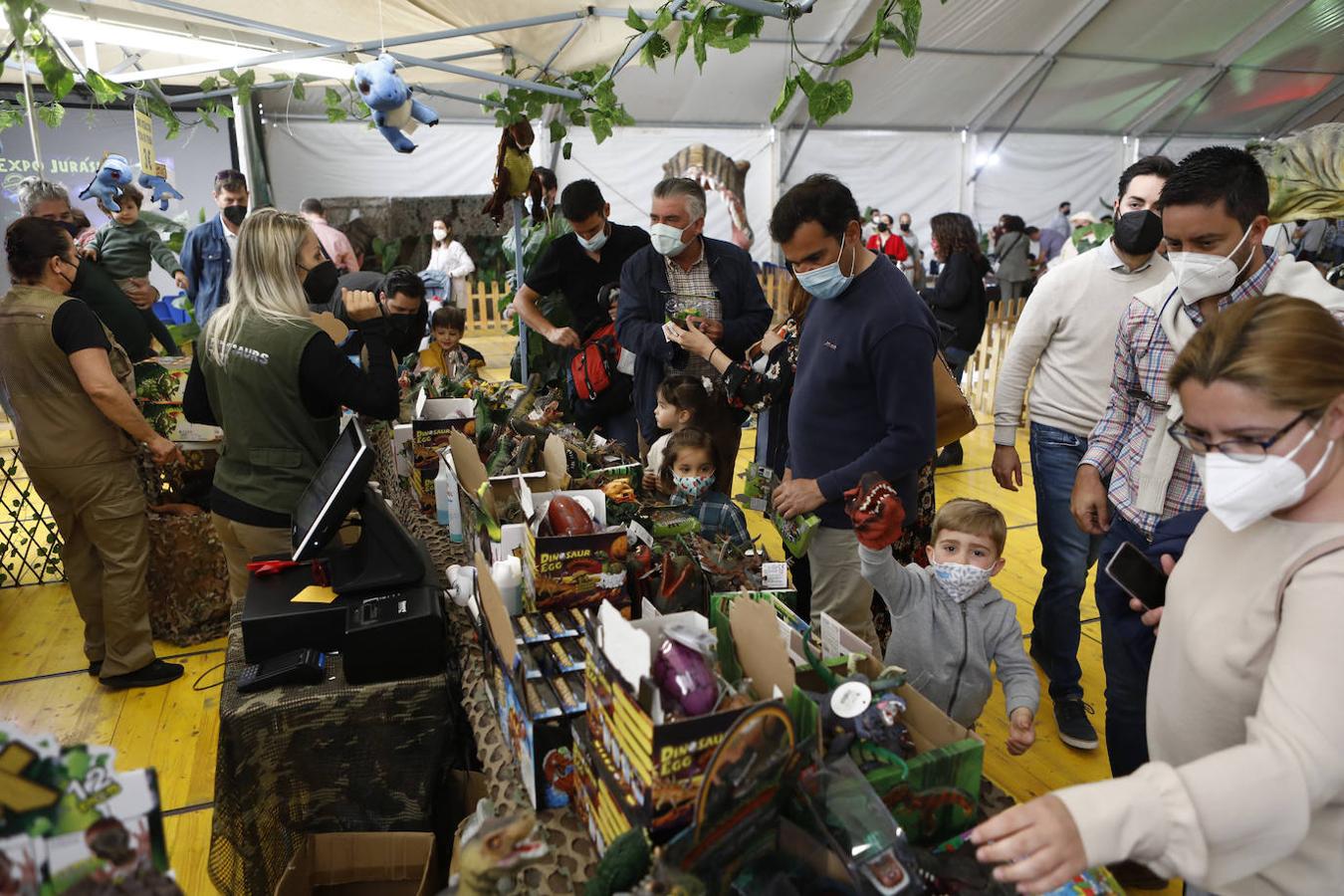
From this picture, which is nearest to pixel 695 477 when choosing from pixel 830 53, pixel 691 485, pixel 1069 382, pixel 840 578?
pixel 691 485

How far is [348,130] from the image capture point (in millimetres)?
10383

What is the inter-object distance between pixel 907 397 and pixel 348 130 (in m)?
10.3

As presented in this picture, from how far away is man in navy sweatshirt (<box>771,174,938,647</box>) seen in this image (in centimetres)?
208

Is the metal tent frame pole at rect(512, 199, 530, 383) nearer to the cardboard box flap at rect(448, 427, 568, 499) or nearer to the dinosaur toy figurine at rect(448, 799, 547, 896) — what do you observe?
the cardboard box flap at rect(448, 427, 568, 499)

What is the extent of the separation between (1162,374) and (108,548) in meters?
3.57

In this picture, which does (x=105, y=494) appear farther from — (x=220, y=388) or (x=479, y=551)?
(x=479, y=551)

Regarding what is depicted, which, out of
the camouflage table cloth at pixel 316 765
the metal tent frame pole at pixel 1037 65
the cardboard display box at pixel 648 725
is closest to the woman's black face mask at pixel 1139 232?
the cardboard display box at pixel 648 725

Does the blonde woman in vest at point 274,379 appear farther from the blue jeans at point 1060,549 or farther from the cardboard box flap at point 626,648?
the blue jeans at point 1060,549

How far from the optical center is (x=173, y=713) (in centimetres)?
313

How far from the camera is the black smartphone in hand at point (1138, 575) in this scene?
144 cm

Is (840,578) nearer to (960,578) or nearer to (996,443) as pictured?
(960,578)

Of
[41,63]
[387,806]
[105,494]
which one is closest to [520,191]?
[41,63]

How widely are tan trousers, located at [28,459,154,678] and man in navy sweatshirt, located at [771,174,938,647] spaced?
99.2 inches

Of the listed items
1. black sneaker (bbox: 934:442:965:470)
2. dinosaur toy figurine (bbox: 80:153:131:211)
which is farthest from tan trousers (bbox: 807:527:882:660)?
dinosaur toy figurine (bbox: 80:153:131:211)
